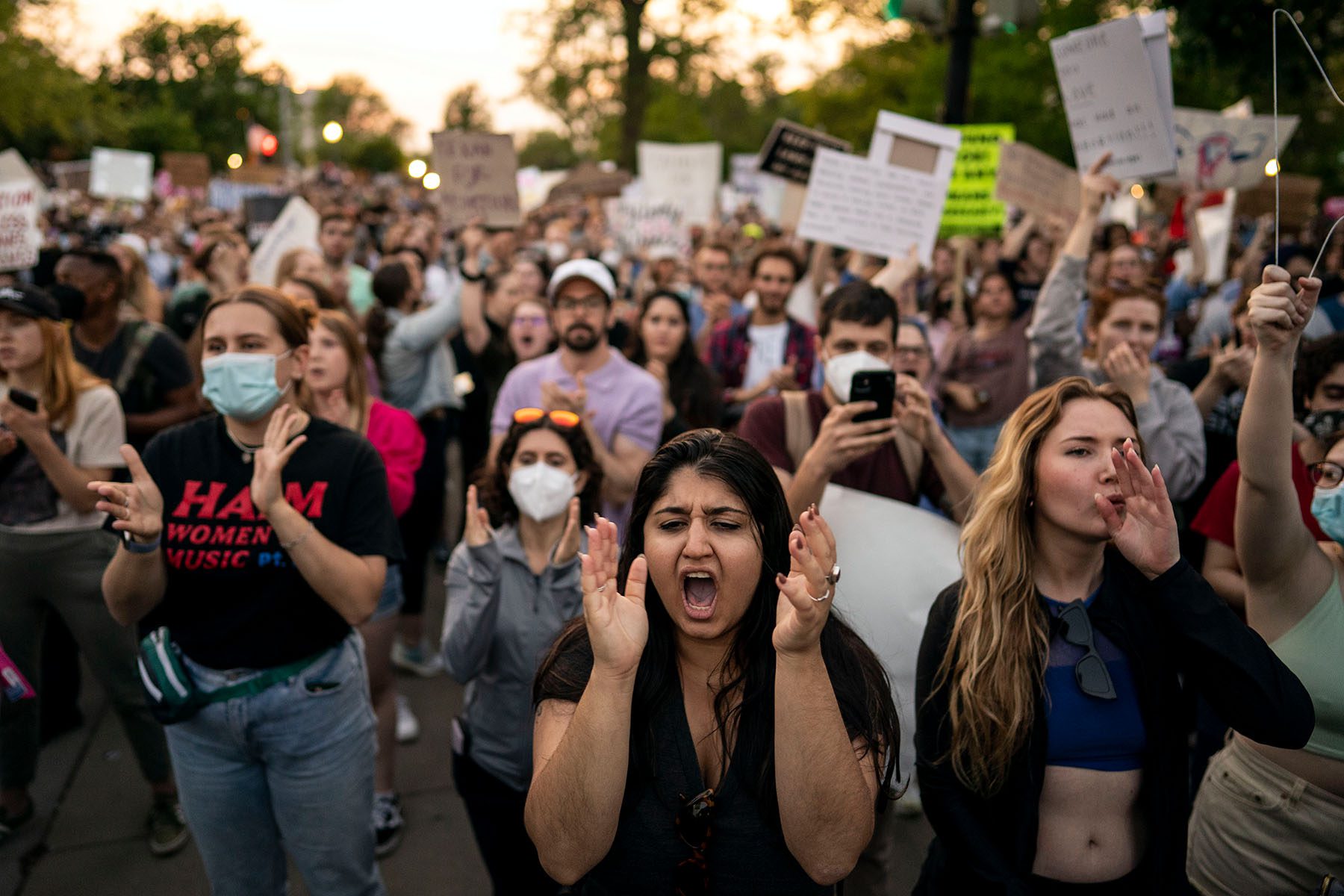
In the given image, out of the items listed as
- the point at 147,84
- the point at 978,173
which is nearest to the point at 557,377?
the point at 978,173

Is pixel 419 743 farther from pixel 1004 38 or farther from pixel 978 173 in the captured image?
pixel 1004 38

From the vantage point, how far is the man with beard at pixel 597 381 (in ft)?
13.5

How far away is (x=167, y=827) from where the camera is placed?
12.6 ft

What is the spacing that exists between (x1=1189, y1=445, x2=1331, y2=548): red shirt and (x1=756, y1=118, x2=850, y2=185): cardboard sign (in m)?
4.12

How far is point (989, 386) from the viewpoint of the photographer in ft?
17.7

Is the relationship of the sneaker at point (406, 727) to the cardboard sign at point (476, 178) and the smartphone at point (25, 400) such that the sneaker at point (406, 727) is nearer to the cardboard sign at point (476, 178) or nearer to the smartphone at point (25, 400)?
the smartphone at point (25, 400)

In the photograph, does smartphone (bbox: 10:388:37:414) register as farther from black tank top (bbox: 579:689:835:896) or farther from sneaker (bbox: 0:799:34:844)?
black tank top (bbox: 579:689:835:896)

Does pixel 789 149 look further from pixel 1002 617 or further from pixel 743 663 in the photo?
pixel 743 663

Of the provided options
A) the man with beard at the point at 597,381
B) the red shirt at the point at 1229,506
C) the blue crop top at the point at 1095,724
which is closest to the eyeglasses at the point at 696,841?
the blue crop top at the point at 1095,724

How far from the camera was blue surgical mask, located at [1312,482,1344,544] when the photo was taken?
7.39ft

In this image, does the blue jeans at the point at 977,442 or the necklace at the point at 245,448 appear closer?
the necklace at the point at 245,448

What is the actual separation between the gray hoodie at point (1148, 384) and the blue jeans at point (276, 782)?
8.95 feet

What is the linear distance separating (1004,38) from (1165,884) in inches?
1086

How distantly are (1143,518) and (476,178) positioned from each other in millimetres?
5662
